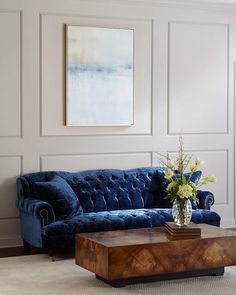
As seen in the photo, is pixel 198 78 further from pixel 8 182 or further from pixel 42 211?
pixel 42 211

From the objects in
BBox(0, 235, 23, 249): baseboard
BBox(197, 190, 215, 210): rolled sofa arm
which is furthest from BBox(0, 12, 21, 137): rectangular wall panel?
BBox(197, 190, 215, 210): rolled sofa arm

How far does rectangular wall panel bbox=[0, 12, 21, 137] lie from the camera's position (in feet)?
23.3

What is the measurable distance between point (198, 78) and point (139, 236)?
281cm

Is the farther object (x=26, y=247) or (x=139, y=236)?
(x=26, y=247)

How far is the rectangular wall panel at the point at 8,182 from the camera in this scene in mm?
7164

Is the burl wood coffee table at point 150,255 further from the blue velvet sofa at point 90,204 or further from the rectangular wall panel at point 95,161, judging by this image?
the rectangular wall panel at point 95,161

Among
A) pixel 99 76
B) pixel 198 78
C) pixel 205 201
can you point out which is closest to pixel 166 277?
pixel 205 201

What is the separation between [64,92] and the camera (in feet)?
24.3

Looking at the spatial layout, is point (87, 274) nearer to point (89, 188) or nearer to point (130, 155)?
point (89, 188)

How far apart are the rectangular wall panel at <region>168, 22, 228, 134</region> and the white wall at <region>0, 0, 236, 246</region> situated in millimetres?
11

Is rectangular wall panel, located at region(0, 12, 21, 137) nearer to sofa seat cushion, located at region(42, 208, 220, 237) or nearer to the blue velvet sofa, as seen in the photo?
the blue velvet sofa

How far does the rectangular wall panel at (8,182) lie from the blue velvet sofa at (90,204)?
0.55 ft

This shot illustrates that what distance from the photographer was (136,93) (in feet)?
25.5

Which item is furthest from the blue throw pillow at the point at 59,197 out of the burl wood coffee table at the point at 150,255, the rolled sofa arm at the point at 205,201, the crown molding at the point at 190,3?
the crown molding at the point at 190,3
